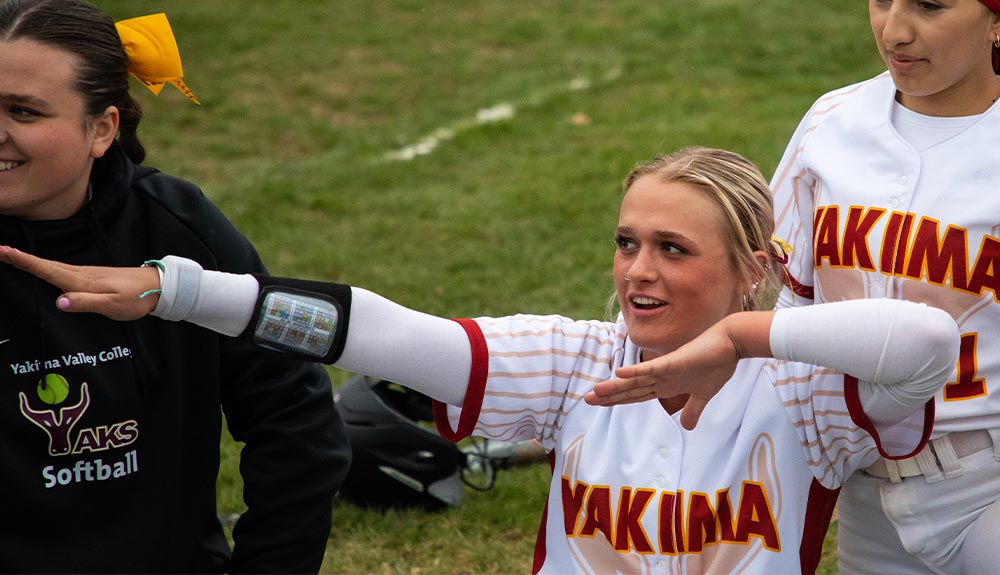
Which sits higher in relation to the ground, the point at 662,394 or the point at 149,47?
the point at 149,47

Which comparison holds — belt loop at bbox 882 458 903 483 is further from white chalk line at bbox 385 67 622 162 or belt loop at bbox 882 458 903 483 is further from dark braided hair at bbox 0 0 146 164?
white chalk line at bbox 385 67 622 162

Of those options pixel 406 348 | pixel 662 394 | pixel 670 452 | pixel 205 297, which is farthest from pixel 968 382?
pixel 205 297

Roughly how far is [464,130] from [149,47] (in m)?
5.93

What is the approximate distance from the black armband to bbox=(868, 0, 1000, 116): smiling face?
1304 mm

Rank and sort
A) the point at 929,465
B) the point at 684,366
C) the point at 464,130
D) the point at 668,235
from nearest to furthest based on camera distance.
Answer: the point at 684,366
the point at 668,235
the point at 929,465
the point at 464,130

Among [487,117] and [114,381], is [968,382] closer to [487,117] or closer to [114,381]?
[114,381]

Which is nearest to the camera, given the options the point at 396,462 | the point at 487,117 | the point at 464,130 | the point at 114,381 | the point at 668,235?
the point at 668,235

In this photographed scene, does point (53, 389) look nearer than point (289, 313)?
No

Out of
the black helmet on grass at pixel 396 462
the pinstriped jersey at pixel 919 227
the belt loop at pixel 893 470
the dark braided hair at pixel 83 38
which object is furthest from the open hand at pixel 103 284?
the black helmet on grass at pixel 396 462

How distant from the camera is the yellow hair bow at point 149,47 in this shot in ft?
9.25

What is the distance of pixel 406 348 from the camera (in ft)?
8.17

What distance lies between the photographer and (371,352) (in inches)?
97.5

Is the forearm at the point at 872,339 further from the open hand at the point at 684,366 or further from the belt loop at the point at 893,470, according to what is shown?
the belt loop at the point at 893,470

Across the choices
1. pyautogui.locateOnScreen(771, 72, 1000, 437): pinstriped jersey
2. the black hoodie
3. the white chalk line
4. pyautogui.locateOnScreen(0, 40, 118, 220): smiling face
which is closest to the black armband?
the black hoodie
